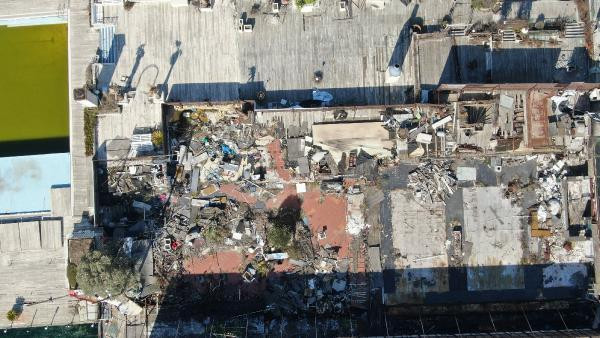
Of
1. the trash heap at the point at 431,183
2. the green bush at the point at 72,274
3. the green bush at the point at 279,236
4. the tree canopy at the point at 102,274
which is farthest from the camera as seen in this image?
the trash heap at the point at 431,183

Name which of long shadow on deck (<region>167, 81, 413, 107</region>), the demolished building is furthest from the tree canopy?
long shadow on deck (<region>167, 81, 413, 107</region>)

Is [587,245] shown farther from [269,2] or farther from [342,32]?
[269,2]

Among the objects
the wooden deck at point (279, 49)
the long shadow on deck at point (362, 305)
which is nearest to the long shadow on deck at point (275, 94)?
the wooden deck at point (279, 49)

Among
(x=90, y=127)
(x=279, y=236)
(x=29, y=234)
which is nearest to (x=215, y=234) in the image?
(x=279, y=236)

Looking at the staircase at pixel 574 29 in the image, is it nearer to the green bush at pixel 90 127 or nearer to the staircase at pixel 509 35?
the staircase at pixel 509 35

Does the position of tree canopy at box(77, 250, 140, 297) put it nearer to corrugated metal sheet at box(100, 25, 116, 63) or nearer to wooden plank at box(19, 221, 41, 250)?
wooden plank at box(19, 221, 41, 250)
